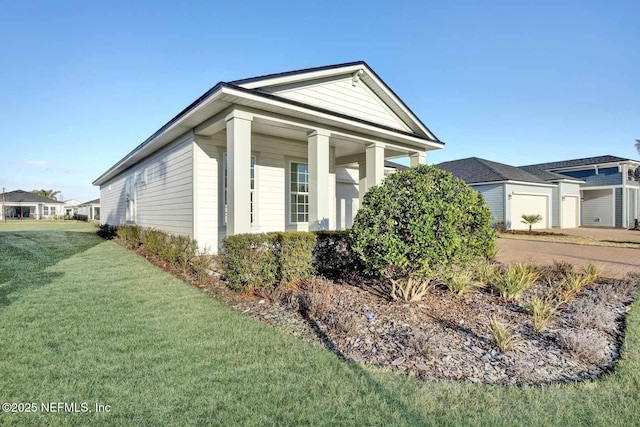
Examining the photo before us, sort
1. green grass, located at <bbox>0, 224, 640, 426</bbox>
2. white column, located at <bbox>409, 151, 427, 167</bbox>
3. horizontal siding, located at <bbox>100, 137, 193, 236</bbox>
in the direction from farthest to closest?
white column, located at <bbox>409, 151, 427, 167</bbox> < horizontal siding, located at <bbox>100, 137, 193, 236</bbox> < green grass, located at <bbox>0, 224, 640, 426</bbox>

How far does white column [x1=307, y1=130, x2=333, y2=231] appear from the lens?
8.35m

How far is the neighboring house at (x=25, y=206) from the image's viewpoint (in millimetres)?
47256

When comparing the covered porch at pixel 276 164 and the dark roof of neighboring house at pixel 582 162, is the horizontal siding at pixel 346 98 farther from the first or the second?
the dark roof of neighboring house at pixel 582 162

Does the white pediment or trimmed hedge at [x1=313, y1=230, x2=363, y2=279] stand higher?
the white pediment

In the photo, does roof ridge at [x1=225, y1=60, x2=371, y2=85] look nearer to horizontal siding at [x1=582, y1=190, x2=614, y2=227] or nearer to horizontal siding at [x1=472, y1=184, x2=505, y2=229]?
horizontal siding at [x1=472, y1=184, x2=505, y2=229]

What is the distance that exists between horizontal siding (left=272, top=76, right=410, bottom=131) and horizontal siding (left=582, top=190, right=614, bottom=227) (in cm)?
2395

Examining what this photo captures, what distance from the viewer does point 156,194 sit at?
469 inches

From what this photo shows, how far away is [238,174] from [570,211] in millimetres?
26831

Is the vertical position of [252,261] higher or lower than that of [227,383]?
higher

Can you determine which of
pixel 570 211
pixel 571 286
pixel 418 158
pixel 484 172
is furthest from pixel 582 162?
pixel 571 286

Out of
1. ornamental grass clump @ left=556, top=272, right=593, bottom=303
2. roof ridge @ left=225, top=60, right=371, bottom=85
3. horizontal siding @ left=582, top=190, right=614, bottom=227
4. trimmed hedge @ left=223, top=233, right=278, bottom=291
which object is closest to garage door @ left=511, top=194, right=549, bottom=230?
horizontal siding @ left=582, top=190, right=614, bottom=227

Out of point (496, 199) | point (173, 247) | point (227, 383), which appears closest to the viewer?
point (227, 383)

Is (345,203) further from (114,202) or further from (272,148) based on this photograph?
(114,202)

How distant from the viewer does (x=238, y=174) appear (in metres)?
6.98
